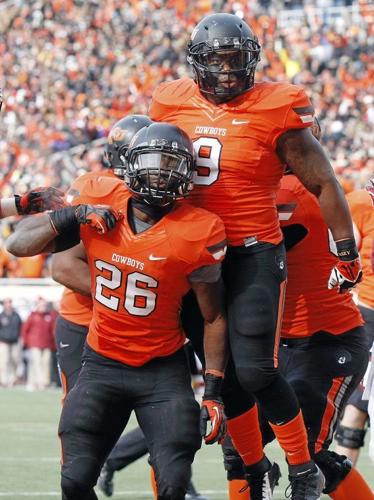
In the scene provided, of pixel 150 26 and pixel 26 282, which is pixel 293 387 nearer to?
pixel 26 282

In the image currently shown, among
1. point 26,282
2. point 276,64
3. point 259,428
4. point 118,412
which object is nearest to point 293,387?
point 259,428

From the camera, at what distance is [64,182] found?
723 inches

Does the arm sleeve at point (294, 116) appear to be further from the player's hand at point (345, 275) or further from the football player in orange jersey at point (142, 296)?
the player's hand at point (345, 275)

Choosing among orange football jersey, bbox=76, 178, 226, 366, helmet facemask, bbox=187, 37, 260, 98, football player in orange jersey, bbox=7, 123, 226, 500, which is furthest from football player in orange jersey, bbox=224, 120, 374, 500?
orange football jersey, bbox=76, 178, 226, 366

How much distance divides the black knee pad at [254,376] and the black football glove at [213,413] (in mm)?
120

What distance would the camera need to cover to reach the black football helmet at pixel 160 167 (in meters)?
4.73

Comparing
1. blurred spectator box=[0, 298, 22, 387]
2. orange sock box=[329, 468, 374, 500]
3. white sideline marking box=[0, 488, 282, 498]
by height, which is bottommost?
blurred spectator box=[0, 298, 22, 387]

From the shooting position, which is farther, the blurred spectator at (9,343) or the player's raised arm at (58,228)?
the blurred spectator at (9,343)

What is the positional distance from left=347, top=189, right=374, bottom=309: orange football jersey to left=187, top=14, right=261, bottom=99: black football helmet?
1945mm

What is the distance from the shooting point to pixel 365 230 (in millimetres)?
6910

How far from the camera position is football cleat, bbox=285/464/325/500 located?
16.9 ft

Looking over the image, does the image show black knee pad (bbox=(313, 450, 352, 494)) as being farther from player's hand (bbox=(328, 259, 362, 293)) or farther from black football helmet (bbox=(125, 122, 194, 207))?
black football helmet (bbox=(125, 122, 194, 207))

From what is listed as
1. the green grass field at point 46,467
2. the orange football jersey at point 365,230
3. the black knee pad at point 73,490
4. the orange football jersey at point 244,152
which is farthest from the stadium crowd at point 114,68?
the black knee pad at point 73,490

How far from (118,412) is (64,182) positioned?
45.3ft
